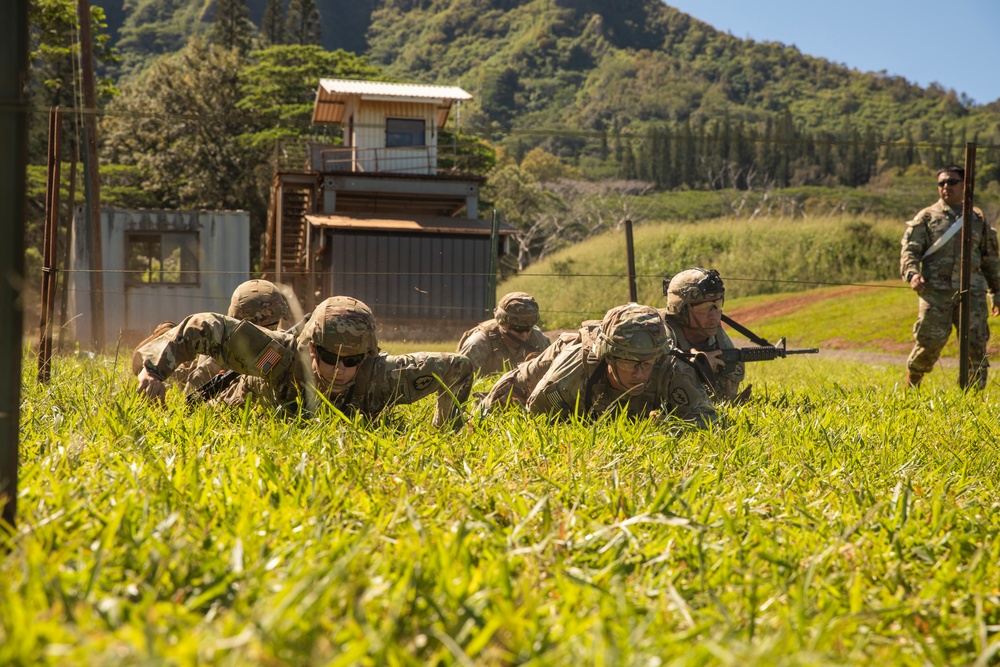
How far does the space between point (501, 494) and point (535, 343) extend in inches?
193

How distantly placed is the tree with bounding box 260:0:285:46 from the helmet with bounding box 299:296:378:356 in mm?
55198

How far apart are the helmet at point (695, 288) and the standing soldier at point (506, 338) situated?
1339 millimetres

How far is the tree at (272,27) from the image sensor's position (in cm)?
5678

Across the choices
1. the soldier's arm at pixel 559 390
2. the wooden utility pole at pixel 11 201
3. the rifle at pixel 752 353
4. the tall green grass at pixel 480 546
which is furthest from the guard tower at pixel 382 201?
the wooden utility pole at pixel 11 201

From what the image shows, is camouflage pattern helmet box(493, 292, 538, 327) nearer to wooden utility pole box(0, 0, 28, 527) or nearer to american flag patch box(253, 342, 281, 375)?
american flag patch box(253, 342, 281, 375)

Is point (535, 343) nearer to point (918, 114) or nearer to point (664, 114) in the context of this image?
point (918, 114)

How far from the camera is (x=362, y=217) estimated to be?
25141 mm

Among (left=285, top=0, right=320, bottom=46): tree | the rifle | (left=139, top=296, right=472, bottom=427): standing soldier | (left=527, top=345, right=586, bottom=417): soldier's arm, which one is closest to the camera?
(left=139, top=296, right=472, bottom=427): standing soldier

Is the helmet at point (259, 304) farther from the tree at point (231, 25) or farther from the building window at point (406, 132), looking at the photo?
the tree at point (231, 25)

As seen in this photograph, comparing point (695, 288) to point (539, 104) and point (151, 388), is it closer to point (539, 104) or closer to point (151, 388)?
point (151, 388)

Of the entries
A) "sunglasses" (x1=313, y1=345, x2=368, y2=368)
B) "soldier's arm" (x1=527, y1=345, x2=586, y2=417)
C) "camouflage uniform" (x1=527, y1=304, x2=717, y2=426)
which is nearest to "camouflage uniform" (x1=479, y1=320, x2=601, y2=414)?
"camouflage uniform" (x1=527, y1=304, x2=717, y2=426)

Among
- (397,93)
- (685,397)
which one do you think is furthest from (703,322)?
(397,93)

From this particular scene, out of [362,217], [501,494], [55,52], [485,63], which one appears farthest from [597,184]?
[485,63]

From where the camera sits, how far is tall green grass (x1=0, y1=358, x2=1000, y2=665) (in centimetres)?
208
